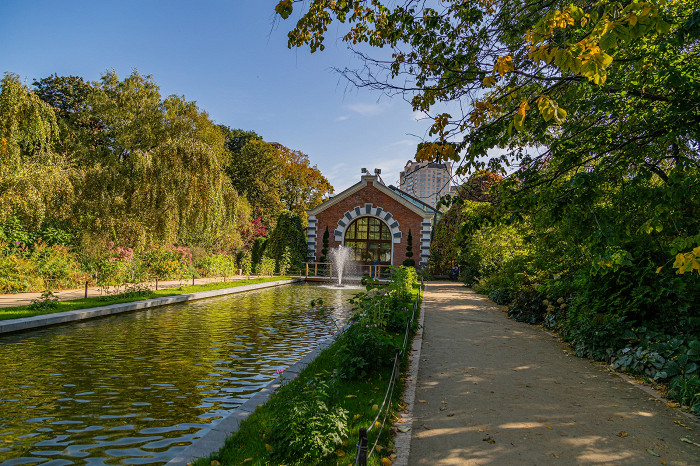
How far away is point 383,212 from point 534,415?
2600 centimetres

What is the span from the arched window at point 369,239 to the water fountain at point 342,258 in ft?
1.95

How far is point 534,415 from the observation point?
182 inches

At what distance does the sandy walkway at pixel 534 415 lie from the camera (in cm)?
374

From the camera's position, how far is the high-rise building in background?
A: 20.7 feet

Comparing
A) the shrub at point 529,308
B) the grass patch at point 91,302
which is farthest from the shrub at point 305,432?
the shrub at point 529,308

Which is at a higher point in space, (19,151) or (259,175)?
(259,175)

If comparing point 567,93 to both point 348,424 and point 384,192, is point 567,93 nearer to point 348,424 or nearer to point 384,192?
point 348,424

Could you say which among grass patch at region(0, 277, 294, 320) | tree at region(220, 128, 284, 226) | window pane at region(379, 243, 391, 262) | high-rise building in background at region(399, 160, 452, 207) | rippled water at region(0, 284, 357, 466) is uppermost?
tree at region(220, 128, 284, 226)

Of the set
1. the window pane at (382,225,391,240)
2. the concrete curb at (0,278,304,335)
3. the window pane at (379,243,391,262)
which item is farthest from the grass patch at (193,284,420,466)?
the window pane at (382,225,391,240)

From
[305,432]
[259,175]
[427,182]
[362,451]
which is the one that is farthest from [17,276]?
[259,175]

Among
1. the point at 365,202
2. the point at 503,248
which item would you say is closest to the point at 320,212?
the point at 365,202

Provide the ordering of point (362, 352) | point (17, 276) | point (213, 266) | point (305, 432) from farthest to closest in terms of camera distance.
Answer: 1. point (213, 266)
2. point (17, 276)
3. point (362, 352)
4. point (305, 432)

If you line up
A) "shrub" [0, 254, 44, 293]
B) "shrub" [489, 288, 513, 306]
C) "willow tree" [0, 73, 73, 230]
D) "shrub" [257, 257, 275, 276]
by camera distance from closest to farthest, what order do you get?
"willow tree" [0, 73, 73, 230]
"shrub" [0, 254, 44, 293]
"shrub" [489, 288, 513, 306]
"shrub" [257, 257, 275, 276]

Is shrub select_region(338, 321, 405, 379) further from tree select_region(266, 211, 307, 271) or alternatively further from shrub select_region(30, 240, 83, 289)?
tree select_region(266, 211, 307, 271)
